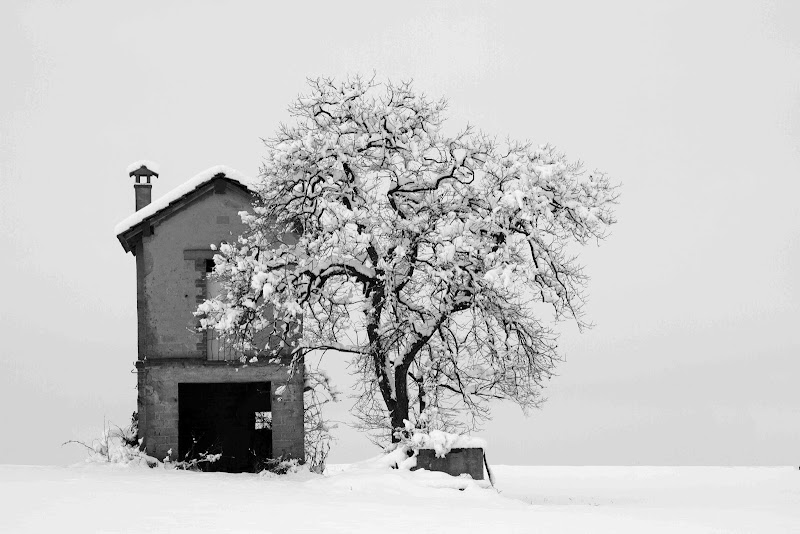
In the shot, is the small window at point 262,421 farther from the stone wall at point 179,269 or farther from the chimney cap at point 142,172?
the chimney cap at point 142,172

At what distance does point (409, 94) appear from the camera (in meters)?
25.2

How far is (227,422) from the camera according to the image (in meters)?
31.5

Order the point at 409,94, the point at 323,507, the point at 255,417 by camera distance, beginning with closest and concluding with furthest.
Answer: the point at 323,507 < the point at 409,94 < the point at 255,417

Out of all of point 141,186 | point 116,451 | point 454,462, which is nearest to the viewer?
point 454,462

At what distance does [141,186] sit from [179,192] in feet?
8.86

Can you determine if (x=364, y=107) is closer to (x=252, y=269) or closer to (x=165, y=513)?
(x=252, y=269)

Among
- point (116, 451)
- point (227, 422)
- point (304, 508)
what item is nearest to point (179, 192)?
point (116, 451)

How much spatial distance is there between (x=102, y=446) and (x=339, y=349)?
6822mm

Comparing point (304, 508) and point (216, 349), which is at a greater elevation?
point (216, 349)

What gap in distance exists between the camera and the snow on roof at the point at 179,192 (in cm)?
2559

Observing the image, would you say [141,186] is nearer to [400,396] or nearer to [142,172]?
[142,172]

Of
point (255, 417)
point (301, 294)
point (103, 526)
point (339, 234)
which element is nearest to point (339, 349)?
point (301, 294)

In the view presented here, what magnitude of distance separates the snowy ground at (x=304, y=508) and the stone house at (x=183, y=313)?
1876 mm

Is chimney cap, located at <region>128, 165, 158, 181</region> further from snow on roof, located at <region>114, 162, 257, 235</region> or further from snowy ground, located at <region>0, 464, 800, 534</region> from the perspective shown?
snowy ground, located at <region>0, 464, 800, 534</region>
